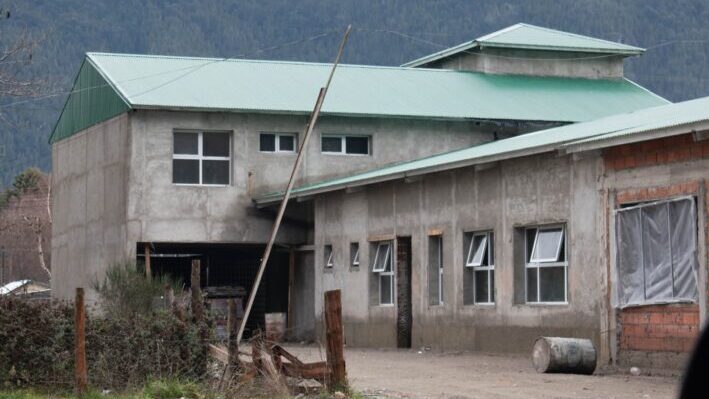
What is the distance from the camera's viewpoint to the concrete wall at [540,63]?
44.3 meters

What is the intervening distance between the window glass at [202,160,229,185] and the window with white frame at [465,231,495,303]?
38.4ft

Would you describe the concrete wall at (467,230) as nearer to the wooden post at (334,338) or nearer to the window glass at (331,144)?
the window glass at (331,144)

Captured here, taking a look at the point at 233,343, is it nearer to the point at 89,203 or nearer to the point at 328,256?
the point at 328,256

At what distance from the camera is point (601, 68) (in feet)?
148

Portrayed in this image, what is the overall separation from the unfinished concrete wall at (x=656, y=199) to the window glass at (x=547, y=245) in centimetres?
224

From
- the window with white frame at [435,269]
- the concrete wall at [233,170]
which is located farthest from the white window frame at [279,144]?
the window with white frame at [435,269]

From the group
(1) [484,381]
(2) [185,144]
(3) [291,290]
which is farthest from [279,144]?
(1) [484,381]

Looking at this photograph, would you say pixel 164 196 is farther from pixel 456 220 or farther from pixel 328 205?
pixel 456 220

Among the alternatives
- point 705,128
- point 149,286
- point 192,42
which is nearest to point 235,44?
point 192,42

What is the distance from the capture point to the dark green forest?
535 feet

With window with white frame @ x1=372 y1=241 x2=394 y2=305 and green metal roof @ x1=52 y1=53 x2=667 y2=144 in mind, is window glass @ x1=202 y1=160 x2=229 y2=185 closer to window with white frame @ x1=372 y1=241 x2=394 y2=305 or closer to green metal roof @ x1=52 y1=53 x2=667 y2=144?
green metal roof @ x1=52 y1=53 x2=667 y2=144

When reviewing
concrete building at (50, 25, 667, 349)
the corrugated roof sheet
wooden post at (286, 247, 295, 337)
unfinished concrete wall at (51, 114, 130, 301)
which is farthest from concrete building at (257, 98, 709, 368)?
unfinished concrete wall at (51, 114, 130, 301)

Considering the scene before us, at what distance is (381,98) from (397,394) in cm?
2318

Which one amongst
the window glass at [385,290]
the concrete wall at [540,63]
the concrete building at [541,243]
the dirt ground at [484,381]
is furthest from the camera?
the concrete wall at [540,63]
